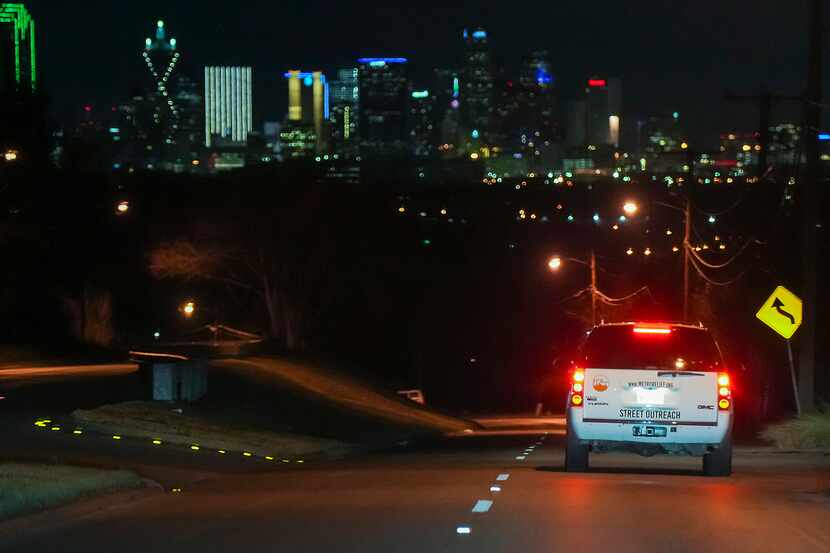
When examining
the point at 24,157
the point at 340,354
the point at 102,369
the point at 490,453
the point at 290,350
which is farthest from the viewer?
the point at 340,354

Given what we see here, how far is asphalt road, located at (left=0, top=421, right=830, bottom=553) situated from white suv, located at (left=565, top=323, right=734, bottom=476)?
504 mm

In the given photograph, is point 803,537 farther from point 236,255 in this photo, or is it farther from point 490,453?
point 236,255

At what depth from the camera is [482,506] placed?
13898mm

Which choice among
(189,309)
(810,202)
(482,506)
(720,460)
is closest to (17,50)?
(189,309)

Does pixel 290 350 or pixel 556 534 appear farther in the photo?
pixel 290 350

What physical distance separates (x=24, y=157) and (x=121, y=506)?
1700 inches

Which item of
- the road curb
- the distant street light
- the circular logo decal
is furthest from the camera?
the distant street light

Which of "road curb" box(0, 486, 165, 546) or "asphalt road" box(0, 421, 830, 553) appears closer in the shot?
"asphalt road" box(0, 421, 830, 553)

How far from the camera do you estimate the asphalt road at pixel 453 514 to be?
37.7 feet

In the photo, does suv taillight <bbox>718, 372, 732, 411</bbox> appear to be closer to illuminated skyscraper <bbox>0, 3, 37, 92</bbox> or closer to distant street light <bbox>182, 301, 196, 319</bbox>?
illuminated skyscraper <bbox>0, 3, 37, 92</bbox>

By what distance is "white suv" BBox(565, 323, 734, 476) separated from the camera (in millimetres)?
17312

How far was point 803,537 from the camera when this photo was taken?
11.7m

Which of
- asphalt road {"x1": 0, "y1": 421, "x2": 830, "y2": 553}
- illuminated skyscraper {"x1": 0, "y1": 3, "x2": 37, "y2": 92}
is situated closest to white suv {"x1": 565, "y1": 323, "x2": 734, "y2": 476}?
asphalt road {"x1": 0, "y1": 421, "x2": 830, "y2": 553}

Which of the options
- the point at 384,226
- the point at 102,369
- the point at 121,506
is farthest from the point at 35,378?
the point at 384,226
